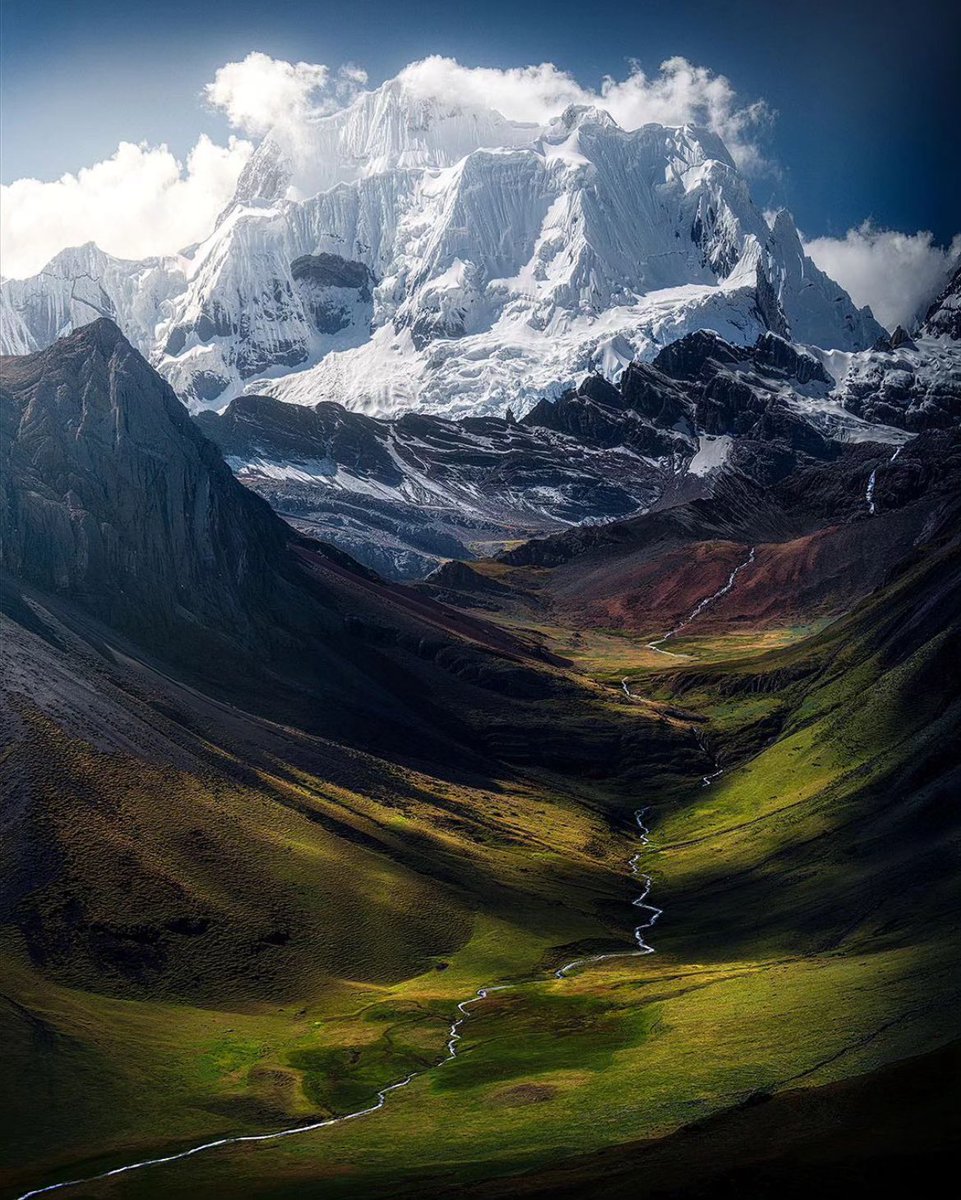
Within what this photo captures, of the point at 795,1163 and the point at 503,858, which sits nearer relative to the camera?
the point at 795,1163

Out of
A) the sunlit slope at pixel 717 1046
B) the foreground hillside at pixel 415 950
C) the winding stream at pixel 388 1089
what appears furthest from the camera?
the winding stream at pixel 388 1089

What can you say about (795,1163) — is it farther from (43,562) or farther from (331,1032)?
(43,562)

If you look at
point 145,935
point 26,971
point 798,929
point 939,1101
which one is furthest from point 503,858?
point 939,1101

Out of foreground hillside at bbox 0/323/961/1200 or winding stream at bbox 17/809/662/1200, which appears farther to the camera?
winding stream at bbox 17/809/662/1200

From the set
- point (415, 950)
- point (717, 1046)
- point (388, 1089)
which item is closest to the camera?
point (717, 1046)

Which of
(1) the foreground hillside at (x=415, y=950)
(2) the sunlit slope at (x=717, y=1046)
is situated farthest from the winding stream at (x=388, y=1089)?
(2) the sunlit slope at (x=717, y=1046)

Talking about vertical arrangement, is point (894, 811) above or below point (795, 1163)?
above

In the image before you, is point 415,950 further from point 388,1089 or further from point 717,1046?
point 717,1046

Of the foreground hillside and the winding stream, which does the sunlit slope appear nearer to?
the foreground hillside

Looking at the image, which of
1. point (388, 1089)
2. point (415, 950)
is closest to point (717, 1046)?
point (388, 1089)

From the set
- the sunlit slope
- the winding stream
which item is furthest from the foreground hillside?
the winding stream

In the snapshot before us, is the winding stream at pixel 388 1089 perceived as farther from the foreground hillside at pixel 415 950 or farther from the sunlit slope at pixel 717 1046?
the sunlit slope at pixel 717 1046
